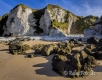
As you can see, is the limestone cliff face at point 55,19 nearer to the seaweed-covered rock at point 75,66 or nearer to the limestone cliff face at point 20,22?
the limestone cliff face at point 20,22

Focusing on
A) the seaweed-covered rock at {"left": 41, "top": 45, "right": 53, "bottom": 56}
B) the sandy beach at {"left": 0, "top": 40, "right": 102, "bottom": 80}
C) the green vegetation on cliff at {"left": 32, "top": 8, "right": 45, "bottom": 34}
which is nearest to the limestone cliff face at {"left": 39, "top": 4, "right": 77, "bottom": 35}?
the green vegetation on cliff at {"left": 32, "top": 8, "right": 45, "bottom": 34}

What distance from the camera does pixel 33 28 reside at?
52406 millimetres

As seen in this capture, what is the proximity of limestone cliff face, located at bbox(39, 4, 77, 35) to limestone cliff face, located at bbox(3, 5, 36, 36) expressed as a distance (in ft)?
12.3

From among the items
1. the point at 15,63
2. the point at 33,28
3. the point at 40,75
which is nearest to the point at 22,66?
the point at 15,63

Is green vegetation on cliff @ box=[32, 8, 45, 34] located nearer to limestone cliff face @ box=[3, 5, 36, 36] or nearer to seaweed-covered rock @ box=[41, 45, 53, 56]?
limestone cliff face @ box=[3, 5, 36, 36]

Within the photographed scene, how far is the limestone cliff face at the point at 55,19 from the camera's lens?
166ft

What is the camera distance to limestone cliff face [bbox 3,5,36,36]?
50.6 metres

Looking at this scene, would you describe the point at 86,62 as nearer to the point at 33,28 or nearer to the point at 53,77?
the point at 53,77

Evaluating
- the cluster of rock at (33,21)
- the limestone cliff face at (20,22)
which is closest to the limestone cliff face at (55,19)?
the cluster of rock at (33,21)

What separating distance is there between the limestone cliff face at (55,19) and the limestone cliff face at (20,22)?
3.73 metres

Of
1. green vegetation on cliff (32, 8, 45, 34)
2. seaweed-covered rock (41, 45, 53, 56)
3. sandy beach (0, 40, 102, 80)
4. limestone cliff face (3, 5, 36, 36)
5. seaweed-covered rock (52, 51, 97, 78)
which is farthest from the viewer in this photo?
green vegetation on cliff (32, 8, 45, 34)

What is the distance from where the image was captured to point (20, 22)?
169ft

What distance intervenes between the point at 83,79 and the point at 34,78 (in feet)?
10.6

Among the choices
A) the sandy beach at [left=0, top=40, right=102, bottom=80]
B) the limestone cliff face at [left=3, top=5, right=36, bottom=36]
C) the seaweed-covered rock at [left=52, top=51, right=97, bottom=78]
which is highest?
the limestone cliff face at [left=3, top=5, right=36, bottom=36]
